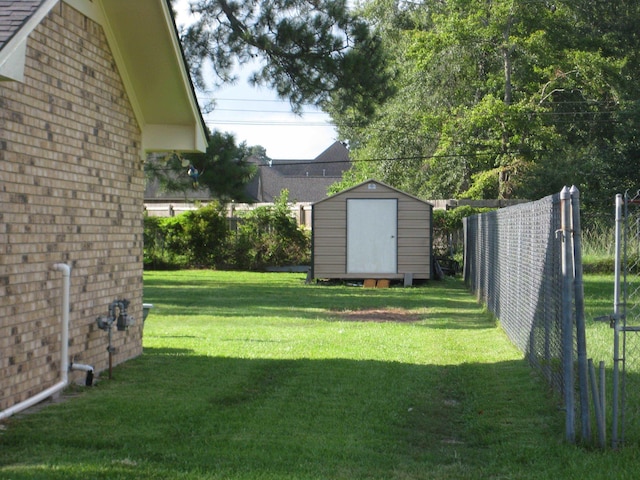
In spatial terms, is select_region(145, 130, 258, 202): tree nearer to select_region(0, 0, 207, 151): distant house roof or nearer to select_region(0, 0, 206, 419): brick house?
select_region(0, 0, 207, 151): distant house roof

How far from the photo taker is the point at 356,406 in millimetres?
7414

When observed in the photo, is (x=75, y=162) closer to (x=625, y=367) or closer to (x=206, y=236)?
(x=625, y=367)

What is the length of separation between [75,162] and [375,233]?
50.3 feet

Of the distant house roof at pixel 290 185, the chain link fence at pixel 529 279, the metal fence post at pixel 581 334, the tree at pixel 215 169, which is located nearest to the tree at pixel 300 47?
A: the tree at pixel 215 169

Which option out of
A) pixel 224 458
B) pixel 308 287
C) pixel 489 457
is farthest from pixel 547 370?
pixel 308 287

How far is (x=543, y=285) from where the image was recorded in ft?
28.3

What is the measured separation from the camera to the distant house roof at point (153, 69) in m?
8.70

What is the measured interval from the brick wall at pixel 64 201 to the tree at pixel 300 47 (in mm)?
10901

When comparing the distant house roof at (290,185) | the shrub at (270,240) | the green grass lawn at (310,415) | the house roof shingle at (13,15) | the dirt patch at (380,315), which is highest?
the distant house roof at (290,185)

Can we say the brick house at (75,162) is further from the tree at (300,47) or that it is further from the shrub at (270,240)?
the shrub at (270,240)

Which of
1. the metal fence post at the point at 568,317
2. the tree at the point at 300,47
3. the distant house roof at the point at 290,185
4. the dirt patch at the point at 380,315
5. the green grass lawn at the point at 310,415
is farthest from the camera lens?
the distant house roof at the point at 290,185

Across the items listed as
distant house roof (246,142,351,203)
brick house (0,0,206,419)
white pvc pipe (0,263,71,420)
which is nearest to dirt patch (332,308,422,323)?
brick house (0,0,206,419)

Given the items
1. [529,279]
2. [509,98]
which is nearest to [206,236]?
[509,98]

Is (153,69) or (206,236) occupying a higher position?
(153,69)
